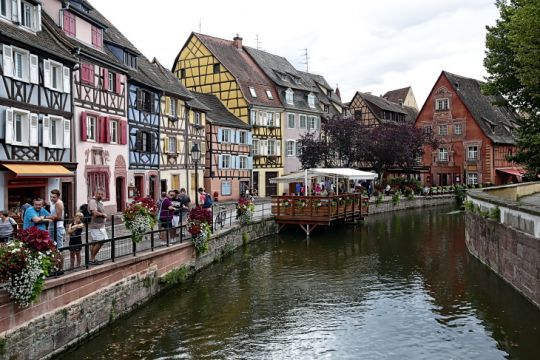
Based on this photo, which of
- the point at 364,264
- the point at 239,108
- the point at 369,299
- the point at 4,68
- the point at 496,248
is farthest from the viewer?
the point at 239,108

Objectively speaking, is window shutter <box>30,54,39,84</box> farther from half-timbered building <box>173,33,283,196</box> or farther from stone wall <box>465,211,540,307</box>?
half-timbered building <box>173,33,283,196</box>

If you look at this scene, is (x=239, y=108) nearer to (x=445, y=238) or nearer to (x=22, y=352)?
(x=445, y=238)

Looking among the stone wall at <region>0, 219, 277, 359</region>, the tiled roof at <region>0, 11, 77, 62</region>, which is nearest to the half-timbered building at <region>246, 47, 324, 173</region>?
the tiled roof at <region>0, 11, 77, 62</region>

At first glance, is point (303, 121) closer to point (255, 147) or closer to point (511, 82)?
point (255, 147)

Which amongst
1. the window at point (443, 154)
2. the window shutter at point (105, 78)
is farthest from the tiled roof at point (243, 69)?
the window at point (443, 154)

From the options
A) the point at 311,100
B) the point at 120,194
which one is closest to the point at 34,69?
the point at 120,194

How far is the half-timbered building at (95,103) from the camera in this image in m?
25.0

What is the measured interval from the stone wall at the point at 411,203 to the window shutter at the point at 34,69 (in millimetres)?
28456

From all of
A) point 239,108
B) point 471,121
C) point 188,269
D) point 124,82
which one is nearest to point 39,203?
point 188,269

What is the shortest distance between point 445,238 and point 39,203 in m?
22.7

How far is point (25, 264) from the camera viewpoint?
31.6ft

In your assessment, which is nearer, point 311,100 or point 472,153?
point 311,100

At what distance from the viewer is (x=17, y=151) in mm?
20531

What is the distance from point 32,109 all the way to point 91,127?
515 centimetres
